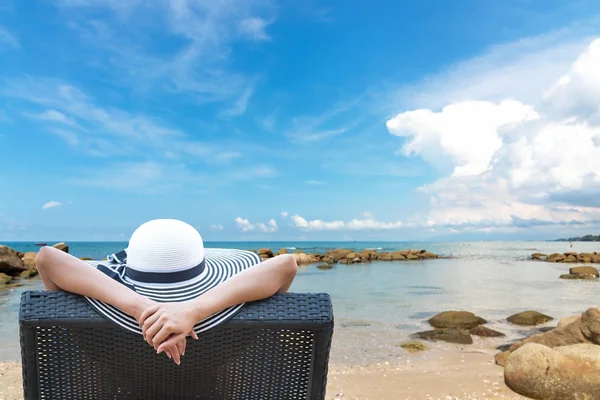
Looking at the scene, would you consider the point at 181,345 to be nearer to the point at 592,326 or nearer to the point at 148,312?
the point at 148,312

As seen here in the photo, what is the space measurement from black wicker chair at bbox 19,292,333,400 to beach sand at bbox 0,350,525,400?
220 centimetres

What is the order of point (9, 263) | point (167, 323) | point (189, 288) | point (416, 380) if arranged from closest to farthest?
point (167, 323) < point (189, 288) < point (416, 380) < point (9, 263)

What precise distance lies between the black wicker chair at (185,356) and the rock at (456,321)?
5544mm

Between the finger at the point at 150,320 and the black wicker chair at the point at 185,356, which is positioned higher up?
the finger at the point at 150,320

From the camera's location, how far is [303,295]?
1.68 meters

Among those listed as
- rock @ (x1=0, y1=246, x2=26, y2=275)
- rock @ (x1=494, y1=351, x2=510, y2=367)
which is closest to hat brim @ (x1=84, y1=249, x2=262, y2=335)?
rock @ (x1=494, y1=351, x2=510, y2=367)

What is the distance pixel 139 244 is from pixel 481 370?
400 cm

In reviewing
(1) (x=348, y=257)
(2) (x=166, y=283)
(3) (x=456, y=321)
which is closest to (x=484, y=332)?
(3) (x=456, y=321)

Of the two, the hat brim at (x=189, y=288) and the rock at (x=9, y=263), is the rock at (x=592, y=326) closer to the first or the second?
the hat brim at (x=189, y=288)

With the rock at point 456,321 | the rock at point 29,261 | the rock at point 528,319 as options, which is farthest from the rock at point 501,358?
the rock at point 29,261

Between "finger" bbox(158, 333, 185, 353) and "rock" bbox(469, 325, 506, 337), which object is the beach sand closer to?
"rock" bbox(469, 325, 506, 337)

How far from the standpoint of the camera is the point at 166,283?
67.9 inches

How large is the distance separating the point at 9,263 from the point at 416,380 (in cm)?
1604

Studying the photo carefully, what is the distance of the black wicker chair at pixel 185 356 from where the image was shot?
1.65m
